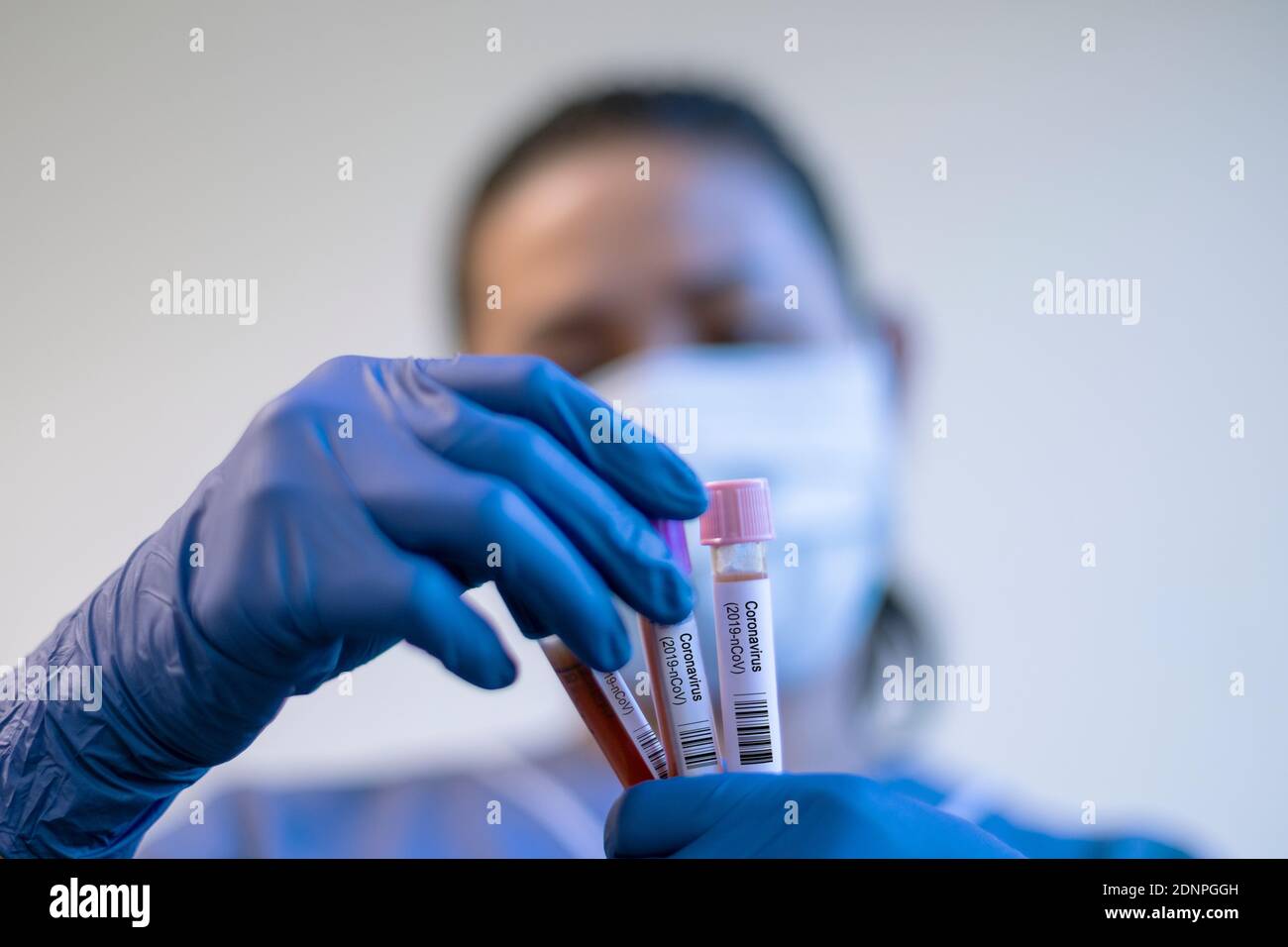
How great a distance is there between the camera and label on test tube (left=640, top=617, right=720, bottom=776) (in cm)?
69

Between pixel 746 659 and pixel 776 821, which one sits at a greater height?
pixel 746 659

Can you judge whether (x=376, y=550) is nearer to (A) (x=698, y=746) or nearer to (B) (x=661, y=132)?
(A) (x=698, y=746)

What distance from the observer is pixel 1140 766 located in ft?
3.91

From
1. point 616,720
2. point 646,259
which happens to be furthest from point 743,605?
point 646,259

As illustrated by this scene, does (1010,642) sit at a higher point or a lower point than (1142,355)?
lower

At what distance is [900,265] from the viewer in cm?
122

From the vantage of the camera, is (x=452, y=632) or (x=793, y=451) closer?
(x=452, y=632)

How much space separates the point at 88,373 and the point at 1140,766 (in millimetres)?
1537

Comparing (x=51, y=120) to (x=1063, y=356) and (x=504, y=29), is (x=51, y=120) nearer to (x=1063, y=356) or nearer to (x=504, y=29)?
(x=504, y=29)

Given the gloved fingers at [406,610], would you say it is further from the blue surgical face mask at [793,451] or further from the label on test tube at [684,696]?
the blue surgical face mask at [793,451]

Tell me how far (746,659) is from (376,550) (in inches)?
12.9

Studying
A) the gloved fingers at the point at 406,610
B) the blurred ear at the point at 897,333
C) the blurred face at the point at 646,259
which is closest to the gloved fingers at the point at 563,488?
the gloved fingers at the point at 406,610
